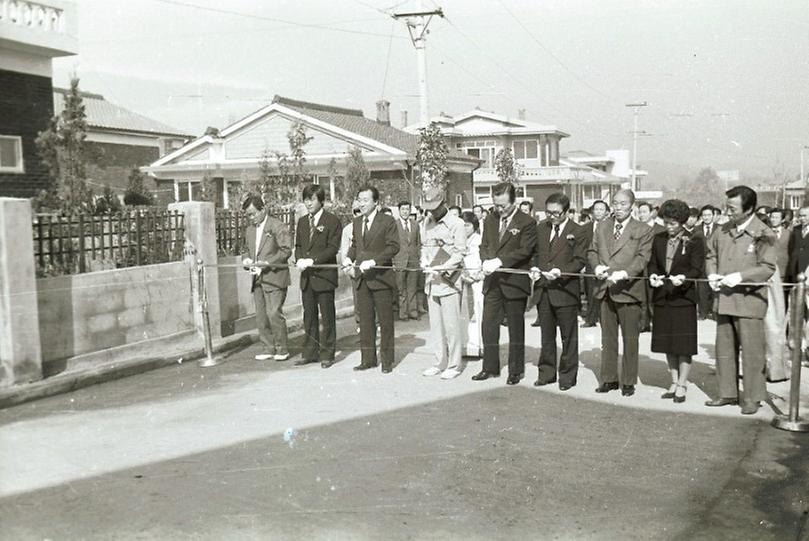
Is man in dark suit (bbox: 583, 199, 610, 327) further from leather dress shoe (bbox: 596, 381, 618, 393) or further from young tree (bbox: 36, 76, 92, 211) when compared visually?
young tree (bbox: 36, 76, 92, 211)

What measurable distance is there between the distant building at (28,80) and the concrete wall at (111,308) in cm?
581

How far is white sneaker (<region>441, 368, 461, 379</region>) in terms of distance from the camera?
8.91 metres

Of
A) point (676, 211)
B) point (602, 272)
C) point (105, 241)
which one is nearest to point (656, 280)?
point (602, 272)

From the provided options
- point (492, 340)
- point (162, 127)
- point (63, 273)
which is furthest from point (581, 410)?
point (162, 127)

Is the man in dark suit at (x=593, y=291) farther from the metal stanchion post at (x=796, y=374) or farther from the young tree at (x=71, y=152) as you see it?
the young tree at (x=71, y=152)

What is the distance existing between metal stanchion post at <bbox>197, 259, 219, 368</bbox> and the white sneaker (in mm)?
2869

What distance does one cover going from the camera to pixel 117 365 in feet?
30.4

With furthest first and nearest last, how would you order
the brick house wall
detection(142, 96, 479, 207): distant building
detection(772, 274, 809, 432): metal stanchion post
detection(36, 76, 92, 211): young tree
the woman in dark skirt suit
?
detection(142, 96, 479, 207): distant building < the brick house wall < detection(36, 76, 92, 211): young tree < the woman in dark skirt suit < detection(772, 274, 809, 432): metal stanchion post

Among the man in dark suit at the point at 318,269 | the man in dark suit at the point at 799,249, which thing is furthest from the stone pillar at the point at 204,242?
the man in dark suit at the point at 799,249

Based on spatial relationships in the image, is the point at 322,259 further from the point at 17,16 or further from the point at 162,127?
the point at 162,127

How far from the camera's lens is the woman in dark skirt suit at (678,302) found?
25.6 feet

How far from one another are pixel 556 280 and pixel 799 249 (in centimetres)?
394

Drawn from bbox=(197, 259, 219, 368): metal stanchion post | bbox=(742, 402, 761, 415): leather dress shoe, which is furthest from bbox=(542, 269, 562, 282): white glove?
bbox=(197, 259, 219, 368): metal stanchion post

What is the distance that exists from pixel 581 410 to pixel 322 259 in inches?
140
